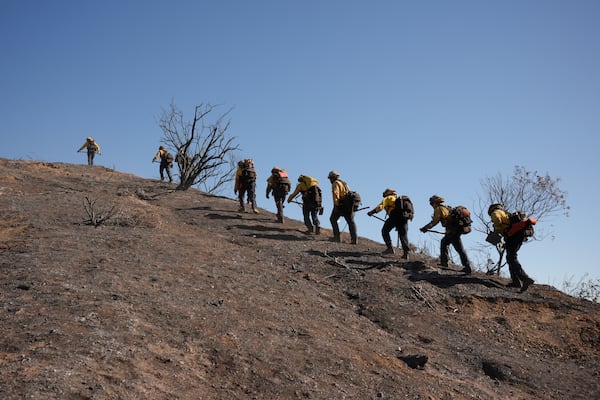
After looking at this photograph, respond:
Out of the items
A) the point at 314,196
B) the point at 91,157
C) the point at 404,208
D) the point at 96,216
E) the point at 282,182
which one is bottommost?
the point at 96,216

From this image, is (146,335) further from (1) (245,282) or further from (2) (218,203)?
(2) (218,203)

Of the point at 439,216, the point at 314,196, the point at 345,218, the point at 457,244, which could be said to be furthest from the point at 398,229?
the point at 314,196

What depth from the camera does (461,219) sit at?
11570 millimetres

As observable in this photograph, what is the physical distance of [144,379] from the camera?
5.21m

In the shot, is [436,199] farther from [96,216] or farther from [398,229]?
[96,216]

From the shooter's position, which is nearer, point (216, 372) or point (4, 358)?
point (4, 358)

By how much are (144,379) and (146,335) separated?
103 centimetres

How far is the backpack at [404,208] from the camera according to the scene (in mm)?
12180

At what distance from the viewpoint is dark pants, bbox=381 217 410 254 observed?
12.2m

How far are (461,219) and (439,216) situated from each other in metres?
0.57

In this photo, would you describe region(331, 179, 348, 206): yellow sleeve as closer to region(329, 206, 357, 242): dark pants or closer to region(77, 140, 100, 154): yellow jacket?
region(329, 206, 357, 242): dark pants

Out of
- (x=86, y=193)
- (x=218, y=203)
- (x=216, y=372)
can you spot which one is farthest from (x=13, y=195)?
(x=216, y=372)

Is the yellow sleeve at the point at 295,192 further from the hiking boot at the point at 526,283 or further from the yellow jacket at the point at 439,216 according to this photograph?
the hiking boot at the point at 526,283

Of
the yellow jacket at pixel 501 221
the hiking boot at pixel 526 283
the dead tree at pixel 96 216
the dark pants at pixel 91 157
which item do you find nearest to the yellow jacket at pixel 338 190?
the yellow jacket at pixel 501 221
